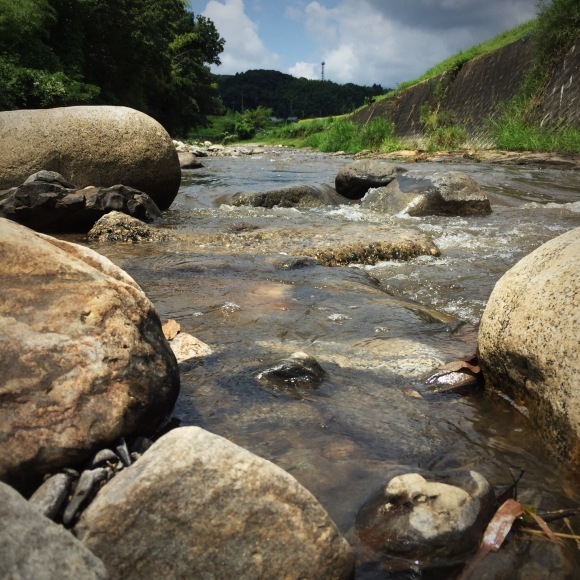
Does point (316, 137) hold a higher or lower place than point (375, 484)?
higher

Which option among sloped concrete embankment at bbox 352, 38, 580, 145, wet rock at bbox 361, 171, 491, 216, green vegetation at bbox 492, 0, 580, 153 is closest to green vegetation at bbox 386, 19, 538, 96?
sloped concrete embankment at bbox 352, 38, 580, 145

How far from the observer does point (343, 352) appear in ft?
10.00

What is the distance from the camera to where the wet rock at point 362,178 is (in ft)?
34.0

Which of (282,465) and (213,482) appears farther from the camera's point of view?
(282,465)

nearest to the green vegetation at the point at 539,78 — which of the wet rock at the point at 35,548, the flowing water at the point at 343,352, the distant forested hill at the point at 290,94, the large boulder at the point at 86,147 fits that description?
the flowing water at the point at 343,352

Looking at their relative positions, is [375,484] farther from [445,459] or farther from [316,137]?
[316,137]

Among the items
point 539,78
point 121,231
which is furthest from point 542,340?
point 539,78

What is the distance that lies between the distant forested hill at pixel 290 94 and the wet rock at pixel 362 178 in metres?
99.5

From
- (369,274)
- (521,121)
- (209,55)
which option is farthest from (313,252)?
(209,55)

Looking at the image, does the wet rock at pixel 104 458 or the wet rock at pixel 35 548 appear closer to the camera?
the wet rock at pixel 35 548

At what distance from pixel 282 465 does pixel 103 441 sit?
579mm

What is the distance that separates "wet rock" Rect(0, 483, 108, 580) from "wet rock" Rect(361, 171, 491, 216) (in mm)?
7778

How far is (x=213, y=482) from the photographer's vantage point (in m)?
1.51

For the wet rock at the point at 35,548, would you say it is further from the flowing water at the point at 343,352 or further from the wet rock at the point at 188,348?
the wet rock at the point at 188,348
